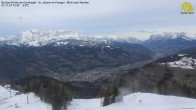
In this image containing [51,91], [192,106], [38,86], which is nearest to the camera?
[192,106]

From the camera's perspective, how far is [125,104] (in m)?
110

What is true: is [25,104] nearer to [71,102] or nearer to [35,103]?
[35,103]

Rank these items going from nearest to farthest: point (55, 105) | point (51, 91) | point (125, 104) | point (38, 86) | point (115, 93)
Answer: point (125, 104)
point (115, 93)
point (55, 105)
point (51, 91)
point (38, 86)

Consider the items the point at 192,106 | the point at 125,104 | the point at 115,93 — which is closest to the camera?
the point at 192,106

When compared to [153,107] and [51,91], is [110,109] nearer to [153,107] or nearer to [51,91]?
[153,107]

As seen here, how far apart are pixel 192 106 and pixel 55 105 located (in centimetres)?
5933

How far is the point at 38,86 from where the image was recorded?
6983 inches

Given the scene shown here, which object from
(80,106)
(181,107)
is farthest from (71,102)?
(181,107)

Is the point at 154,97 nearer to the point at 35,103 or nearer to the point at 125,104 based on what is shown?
the point at 125,104

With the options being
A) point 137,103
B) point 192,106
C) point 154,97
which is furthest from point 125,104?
point 192,106

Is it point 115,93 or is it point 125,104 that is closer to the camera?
point 125,104

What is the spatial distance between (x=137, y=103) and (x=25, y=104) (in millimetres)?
55493

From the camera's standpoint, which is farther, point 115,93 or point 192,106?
point 115,93

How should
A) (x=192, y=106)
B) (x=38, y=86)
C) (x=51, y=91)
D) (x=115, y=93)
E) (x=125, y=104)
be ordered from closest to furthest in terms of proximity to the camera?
1. (x=192, y=106)
2. (x=125, y=104)
3. (x=115, y=93)
4. (x=51, y=91)
5. (x=38, y=86)
